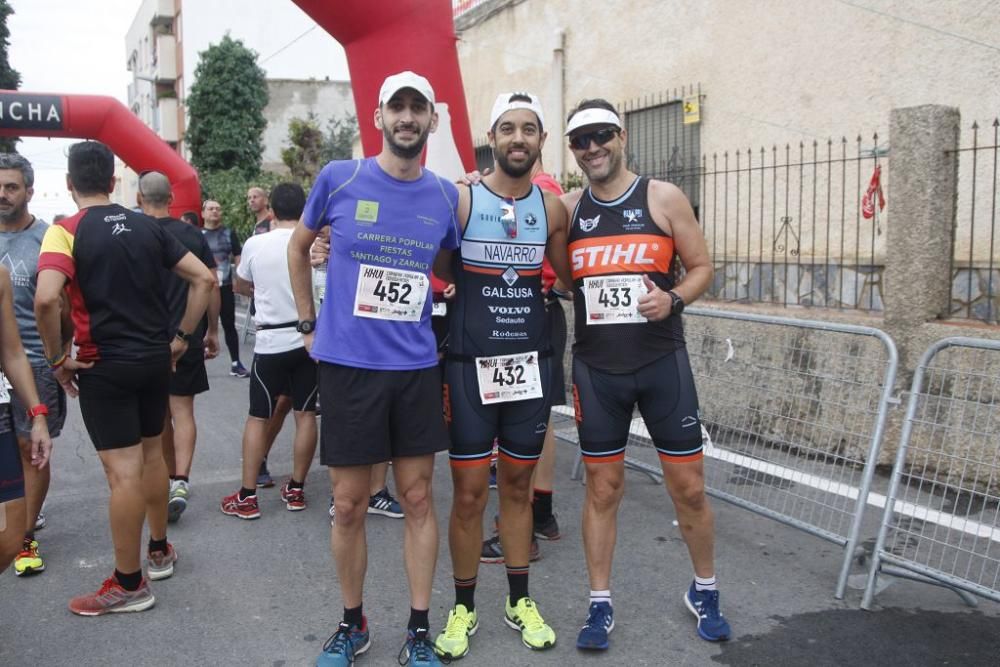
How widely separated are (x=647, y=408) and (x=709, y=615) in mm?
872

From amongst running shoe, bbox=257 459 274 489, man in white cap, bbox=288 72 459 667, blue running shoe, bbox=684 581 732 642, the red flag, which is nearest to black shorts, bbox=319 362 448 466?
man in white cap, bbox=288 72 459 667

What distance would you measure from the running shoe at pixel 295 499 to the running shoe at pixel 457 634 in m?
1.92

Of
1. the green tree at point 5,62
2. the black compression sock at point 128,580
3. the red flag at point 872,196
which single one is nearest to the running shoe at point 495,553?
the black compression sock at point 128,580

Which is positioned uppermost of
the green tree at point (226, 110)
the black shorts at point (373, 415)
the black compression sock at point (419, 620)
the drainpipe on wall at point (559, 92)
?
the green tree at point (226, 110)

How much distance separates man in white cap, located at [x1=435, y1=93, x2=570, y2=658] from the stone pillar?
322cm

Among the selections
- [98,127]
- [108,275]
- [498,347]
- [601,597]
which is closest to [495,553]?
[601,597]

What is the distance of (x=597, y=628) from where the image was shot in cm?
341

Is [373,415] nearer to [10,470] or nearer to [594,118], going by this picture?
[10,470]

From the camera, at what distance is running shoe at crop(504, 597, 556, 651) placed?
3398 millimetres

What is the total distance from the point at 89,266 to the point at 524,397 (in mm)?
2003

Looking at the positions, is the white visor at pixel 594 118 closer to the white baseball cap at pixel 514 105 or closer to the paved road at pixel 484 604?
the white baseball cap at pixel 514 105

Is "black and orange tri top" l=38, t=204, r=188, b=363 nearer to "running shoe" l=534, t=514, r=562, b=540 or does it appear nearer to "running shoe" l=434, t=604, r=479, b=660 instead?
"running shoe" l=434, t=604, r=479, b=660

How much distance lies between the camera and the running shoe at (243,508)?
16.5 ft

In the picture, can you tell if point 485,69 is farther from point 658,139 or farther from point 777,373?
point 777,373
